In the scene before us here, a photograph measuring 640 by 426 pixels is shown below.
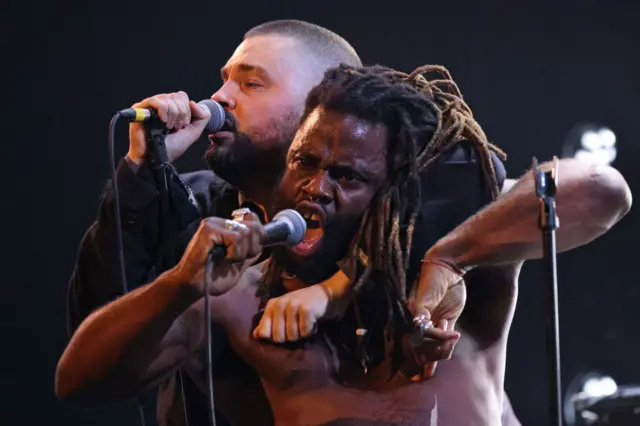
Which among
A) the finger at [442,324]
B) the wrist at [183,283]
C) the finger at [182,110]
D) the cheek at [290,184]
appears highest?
the finger at [182,110]

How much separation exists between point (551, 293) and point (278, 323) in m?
0.70

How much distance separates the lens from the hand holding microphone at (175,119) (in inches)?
90.5

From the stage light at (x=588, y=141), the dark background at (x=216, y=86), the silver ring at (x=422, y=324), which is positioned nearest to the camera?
the silver ring at (x=422, y=324)

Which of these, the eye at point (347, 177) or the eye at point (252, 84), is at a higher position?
the eye at point (252, 84)

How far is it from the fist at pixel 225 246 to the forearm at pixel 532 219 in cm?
44

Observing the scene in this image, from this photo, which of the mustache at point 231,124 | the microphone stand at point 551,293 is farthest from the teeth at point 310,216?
the microphone stand at point 551,293

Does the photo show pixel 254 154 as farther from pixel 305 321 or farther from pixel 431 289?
pixel 431 289

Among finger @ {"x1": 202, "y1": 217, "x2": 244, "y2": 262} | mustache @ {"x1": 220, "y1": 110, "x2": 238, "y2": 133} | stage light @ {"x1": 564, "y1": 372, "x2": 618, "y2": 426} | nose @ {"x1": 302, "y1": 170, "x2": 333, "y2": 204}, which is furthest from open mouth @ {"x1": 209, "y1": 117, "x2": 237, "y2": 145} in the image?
stage light @ {"x1": 564, "y1": 372, "x2": 618, "y2": 426}

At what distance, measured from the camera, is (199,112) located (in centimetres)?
243

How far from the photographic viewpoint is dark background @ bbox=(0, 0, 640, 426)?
3.37 meters

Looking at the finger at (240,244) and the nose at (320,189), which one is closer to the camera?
the finger at (240,244)

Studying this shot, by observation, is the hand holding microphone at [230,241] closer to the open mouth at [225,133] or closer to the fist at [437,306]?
the fist at [437,306]

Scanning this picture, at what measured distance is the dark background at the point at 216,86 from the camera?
3365mm

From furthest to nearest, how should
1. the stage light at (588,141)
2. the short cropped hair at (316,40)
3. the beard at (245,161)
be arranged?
1. the stage light at (588,141)
2. the short cropped hair at (316,40)
3. the beard at (245,161)
